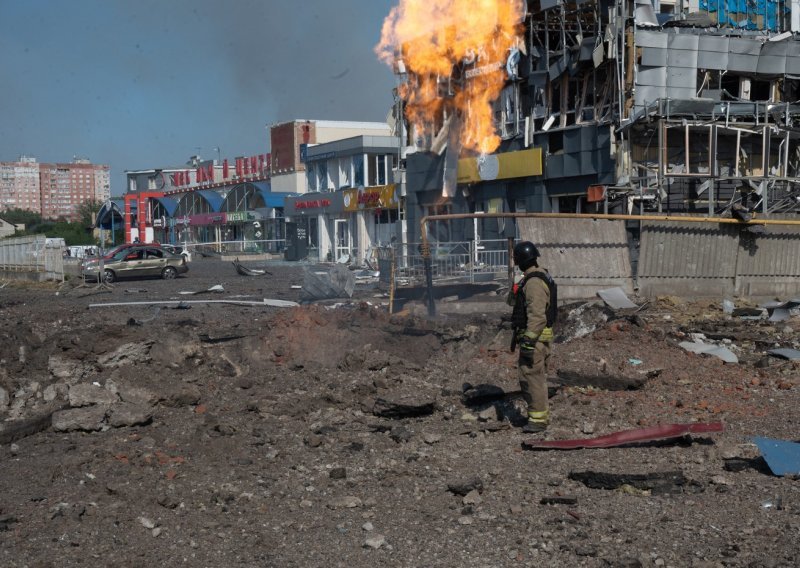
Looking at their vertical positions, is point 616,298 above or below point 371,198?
below

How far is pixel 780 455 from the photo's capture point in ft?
23.2

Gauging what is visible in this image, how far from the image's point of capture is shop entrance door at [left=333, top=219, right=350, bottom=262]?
49719 millimetres

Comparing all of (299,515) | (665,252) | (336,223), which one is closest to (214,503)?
(299,515)

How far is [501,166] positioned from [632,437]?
25.7m

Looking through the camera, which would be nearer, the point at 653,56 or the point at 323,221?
the point at 653,56

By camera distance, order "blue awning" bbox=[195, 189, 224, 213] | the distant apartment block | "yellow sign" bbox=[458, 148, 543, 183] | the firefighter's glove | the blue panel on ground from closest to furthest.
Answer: the blue panel on ground
the firefighter's glove
"yellow sign" bbox=[458, 148, 543, 183]
"blue awning" bbox=[195, 189, 224, 213]
the distant apartment block

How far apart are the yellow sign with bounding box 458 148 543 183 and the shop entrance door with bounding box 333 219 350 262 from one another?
15411 mm

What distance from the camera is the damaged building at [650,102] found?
26.4 metres

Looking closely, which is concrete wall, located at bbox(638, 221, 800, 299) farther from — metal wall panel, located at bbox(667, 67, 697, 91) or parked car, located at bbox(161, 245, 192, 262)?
parked car, located at bbox(161, 245, 192, 262)

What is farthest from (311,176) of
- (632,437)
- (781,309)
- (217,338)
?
(632,437)

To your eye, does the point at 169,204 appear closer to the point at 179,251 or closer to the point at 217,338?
the point at 179,251

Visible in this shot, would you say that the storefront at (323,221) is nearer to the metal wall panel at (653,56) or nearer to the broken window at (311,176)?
the broken window at (311,176)

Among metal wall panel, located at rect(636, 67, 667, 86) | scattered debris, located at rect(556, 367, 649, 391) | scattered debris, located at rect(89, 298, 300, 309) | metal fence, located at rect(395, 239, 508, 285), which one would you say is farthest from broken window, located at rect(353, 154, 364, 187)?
scattered debris, located at rect(556, 367, 649, 391)

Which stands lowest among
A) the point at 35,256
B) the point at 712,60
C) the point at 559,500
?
the point at 559,500
